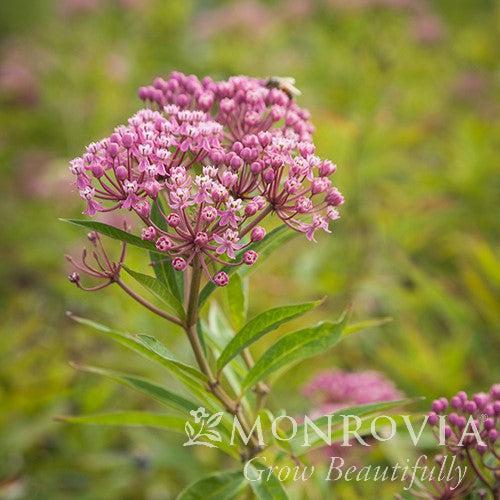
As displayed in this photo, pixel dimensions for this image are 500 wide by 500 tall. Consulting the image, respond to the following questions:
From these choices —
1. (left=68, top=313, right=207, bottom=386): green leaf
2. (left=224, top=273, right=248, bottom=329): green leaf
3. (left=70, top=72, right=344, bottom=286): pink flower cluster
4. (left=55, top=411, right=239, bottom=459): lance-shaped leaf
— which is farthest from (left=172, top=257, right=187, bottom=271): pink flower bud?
(left=55, top=411, right=239, bottom=459): lance-shaped leaf

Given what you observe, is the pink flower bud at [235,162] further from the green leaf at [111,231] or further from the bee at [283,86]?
the bee at [283,86]

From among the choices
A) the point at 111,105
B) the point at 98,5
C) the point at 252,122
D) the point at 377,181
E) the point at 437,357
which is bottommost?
the point at 437,357

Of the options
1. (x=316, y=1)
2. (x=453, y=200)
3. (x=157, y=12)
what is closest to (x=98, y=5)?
(x=157, y=12)

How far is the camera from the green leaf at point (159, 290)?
1.05 meters

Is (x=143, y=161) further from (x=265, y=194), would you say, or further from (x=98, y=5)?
(x=98, y=5)

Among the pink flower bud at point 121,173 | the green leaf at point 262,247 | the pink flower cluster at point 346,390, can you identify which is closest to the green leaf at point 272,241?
the green leaf at point 262,247

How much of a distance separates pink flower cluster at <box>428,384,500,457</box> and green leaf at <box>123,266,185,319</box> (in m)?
0.45

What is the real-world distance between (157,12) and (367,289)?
342 centimetres

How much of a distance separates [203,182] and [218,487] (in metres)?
0.53

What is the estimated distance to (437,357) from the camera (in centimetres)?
207

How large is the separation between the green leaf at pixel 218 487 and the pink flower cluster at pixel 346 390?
51cm

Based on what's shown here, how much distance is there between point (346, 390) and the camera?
5.76 ft

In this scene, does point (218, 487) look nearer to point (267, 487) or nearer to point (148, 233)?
point (267, 487)

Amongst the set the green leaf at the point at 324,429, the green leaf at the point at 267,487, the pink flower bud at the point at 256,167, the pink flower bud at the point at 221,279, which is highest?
the pink flower bud at the point at 256,167
